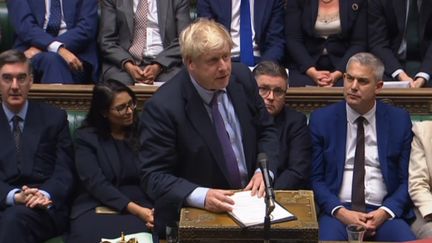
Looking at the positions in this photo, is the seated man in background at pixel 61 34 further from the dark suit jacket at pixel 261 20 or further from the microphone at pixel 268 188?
the microphone at pixel 268 188

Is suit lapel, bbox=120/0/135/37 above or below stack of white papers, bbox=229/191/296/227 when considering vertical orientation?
above

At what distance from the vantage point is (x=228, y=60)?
2.39 meters

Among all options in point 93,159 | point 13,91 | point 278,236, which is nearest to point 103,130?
point 93,159

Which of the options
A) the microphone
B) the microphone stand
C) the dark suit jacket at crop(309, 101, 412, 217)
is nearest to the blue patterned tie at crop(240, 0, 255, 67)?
the dark suit jacket at crop(309, 101, 412, 217)

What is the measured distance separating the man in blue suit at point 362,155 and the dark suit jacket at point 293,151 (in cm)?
5

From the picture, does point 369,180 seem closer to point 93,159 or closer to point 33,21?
point 93,159

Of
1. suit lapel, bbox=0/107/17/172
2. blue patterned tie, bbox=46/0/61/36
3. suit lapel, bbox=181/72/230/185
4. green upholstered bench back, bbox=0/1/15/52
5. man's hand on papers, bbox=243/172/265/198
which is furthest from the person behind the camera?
green upholstered bench back, bbox=0/1/15/52

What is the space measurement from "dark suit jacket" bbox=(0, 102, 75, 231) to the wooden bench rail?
24 centimetres

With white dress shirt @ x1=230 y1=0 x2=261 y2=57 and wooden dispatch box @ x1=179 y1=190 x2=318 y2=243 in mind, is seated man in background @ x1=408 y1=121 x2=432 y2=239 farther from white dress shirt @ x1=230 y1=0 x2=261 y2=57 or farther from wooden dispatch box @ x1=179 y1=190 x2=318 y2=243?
white dress shirt @ x1=230 y1=0 x2=261 y2=57

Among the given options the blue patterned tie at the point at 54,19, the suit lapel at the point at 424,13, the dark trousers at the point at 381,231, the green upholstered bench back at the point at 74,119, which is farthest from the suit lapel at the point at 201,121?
the suit lapel at the point at 424,13

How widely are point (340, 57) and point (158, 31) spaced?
1015 millimetres

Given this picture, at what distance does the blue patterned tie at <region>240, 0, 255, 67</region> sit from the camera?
4.37 m

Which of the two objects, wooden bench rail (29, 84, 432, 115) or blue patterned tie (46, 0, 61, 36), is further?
blue patterned tie (46, 0, 61, 36)

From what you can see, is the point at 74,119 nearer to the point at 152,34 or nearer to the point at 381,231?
the point at 152,34
